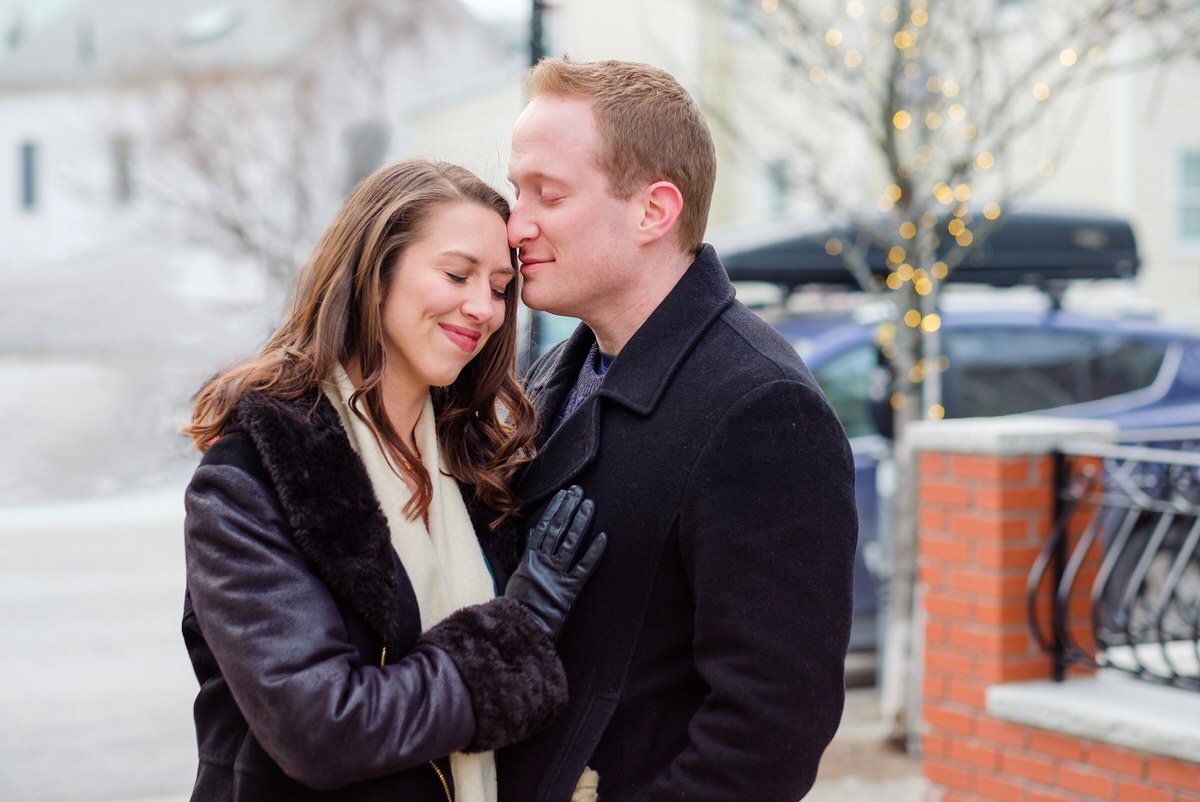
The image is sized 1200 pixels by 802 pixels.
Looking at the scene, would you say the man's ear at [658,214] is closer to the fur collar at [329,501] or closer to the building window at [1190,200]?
the fur collar at [329,501]

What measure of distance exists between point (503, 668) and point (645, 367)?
1.96ft

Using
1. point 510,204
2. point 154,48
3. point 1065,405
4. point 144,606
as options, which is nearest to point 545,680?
point 510,204

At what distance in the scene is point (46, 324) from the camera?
12.5 m

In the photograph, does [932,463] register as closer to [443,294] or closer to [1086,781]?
[1086,781]

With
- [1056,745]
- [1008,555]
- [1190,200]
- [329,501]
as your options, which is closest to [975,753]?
[1056,745]

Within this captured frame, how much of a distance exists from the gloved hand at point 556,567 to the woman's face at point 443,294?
328 mm

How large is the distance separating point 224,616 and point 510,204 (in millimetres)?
963

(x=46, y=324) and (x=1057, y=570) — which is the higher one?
(x=1057, y=570)

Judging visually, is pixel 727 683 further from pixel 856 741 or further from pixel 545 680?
pixel 856 741

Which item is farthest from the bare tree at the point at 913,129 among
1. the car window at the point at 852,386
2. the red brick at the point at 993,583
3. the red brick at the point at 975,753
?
the red brick at the point at 993,583

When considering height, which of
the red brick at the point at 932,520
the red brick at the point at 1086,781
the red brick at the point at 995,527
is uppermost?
the red brick at the point at 995,527

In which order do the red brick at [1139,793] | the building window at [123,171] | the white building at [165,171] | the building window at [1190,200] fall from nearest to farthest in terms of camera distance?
the red brick at [1139,793]
the white building at [165,171]
the building window at [123,171]
the building window at [1190,200]

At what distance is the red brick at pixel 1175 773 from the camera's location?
3854mm

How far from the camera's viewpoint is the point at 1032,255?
9578 mm
